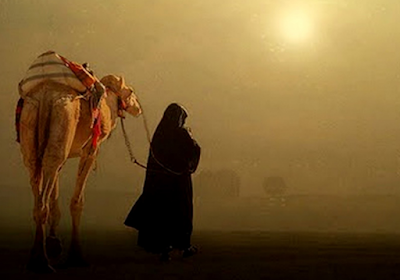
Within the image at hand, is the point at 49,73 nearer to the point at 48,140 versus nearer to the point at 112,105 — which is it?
the point at 48,140

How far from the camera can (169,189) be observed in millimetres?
10039

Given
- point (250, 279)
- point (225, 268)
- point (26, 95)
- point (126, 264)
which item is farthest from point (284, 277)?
point (26, 95)

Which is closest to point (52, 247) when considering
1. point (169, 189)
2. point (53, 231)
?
point (53, 231)

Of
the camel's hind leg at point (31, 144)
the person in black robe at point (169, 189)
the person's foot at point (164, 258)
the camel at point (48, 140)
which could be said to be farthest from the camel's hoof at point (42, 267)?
the person in black robe at point (169, 189)

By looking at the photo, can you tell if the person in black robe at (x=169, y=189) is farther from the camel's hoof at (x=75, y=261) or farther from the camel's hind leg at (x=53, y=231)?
the camel's hoof at (x=75, y=261)

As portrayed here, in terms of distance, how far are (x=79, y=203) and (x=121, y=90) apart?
193 cm

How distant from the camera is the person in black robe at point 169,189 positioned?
9.91m

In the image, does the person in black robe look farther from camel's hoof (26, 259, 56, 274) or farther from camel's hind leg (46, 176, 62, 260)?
camel's hoof (26, 259, 56, 274)

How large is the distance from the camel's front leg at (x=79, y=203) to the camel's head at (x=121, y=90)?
1.19 meters

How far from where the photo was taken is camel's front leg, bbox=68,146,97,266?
8.04m

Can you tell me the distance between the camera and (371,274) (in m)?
8.52

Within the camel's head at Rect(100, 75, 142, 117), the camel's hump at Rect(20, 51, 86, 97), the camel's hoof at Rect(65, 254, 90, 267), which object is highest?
the camel's head at Rect(100, 75, 142, 117)

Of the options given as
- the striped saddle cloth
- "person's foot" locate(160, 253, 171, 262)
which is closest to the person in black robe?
"person's foot" locate(160, 253, 171, 262)

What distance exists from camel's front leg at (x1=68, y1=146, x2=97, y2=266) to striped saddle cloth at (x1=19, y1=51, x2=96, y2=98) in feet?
3.26
